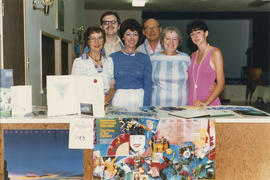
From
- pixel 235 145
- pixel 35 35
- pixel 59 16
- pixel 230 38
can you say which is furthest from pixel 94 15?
pixel 235 145

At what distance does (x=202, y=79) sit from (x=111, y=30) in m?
0.91

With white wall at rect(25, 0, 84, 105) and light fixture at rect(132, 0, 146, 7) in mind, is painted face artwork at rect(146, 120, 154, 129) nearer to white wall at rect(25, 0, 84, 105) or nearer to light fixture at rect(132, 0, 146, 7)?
white wall at rect(25, 0, 84, 105)

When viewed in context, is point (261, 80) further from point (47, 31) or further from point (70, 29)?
point (47, 31)

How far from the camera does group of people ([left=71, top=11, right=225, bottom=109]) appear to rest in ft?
8.71

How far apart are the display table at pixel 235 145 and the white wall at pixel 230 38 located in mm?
8144

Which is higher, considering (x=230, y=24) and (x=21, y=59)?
(x=230, y=24)

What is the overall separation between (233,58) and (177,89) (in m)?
7.62

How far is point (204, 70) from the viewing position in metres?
2.69

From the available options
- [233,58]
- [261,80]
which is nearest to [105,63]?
[261,80]

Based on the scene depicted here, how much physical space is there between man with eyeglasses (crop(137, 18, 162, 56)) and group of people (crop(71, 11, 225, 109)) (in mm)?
332

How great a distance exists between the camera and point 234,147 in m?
1.91

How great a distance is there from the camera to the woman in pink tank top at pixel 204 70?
2654 mm

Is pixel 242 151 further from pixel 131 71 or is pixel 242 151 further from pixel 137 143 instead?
pixel 131 71

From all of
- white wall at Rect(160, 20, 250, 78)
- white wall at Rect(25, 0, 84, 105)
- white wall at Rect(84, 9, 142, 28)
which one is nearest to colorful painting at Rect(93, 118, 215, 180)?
white wall at Rect(25, 0, 84, 105)
